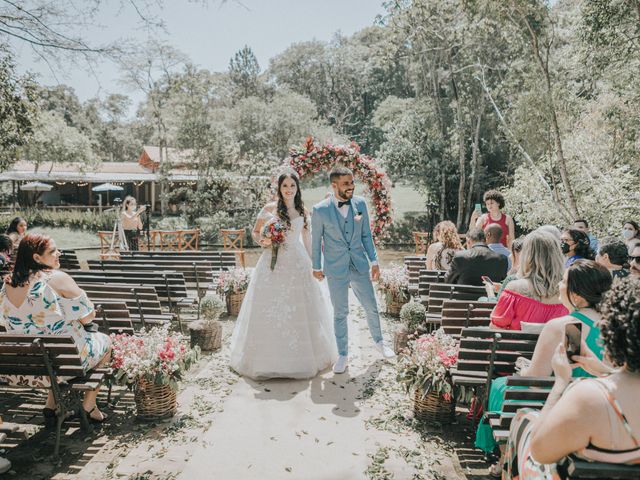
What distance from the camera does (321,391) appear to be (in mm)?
4938

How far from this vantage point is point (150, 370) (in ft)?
13.6

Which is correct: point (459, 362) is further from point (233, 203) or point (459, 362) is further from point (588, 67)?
point (233, 203)

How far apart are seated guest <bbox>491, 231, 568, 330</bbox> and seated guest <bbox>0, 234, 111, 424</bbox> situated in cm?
378

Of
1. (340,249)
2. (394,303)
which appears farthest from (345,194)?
(394,303)

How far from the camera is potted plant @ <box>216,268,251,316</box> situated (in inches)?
317

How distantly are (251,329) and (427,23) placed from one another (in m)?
19.6

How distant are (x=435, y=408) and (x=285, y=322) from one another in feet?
6.66

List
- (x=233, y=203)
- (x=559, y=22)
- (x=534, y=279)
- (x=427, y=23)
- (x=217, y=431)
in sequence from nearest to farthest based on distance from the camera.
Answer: (x=534, y=279) < (x=217, y=431) < (x=559, y=22) < (x=427, y=23) < (x=233, y=203)

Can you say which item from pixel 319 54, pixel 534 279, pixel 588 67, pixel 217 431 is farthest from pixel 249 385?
pixel 319 54

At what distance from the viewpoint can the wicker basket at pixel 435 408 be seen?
416 centimetres

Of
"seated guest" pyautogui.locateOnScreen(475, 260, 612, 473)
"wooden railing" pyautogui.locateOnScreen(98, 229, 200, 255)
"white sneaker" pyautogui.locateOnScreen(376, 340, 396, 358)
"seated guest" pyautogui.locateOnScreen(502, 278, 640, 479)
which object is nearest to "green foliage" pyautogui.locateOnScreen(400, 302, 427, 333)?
"white sneaker" pyautogui.locateOnScreen(376, 340, 396, 358)

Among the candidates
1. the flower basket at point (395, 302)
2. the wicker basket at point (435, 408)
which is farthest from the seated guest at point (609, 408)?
the flower basket at point (395, 302)

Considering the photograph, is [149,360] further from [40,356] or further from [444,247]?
[444,247]

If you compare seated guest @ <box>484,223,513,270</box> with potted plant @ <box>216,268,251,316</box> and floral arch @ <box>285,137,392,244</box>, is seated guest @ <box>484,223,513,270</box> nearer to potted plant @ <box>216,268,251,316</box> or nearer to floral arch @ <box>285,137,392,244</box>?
floral arch @ <box>285,137,392,244</box>
